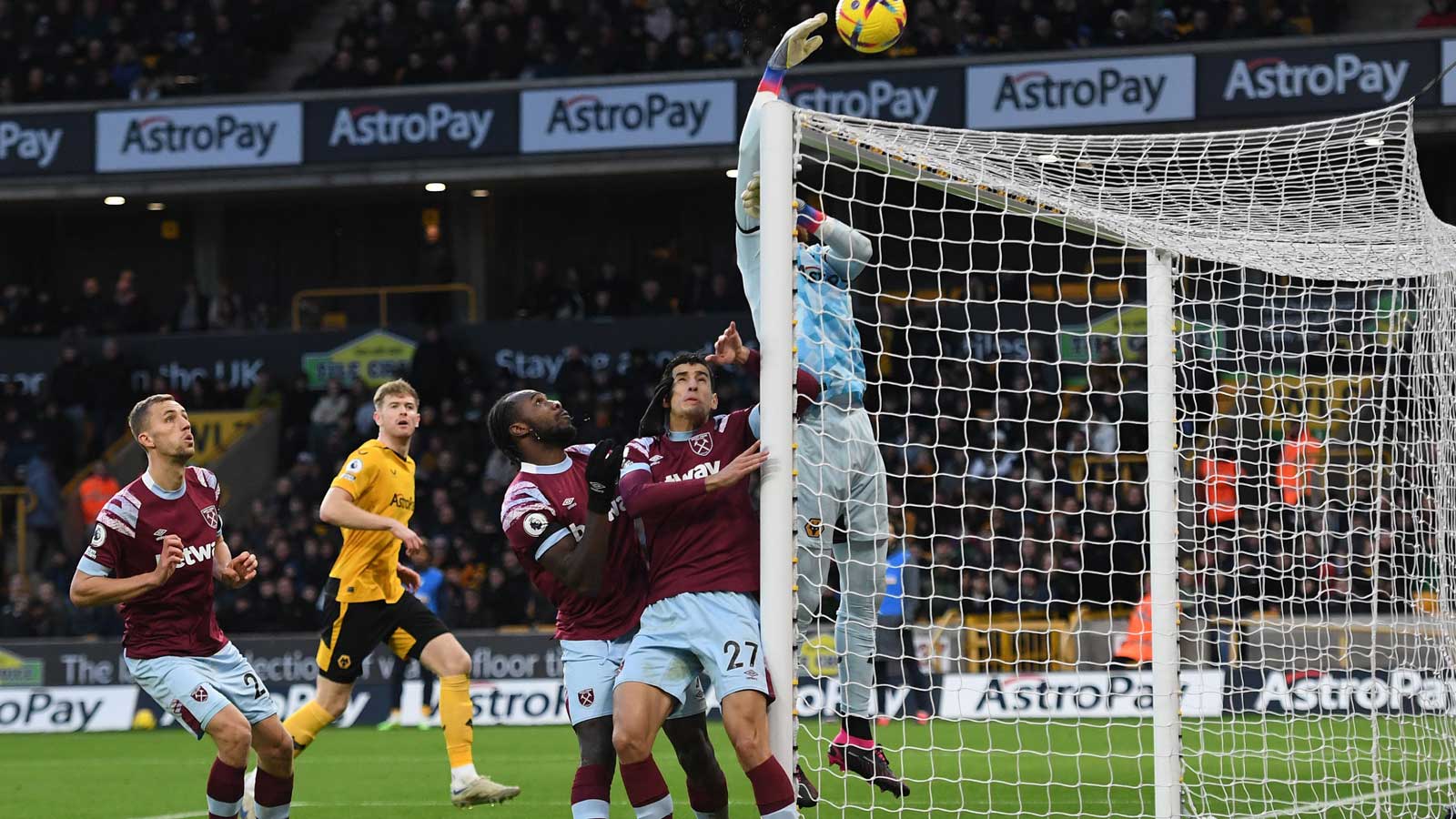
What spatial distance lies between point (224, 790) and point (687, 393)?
271 cm

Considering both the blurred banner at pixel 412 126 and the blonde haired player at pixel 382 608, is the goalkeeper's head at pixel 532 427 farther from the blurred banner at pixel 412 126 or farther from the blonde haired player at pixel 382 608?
the blurred banner at pixel 412 126

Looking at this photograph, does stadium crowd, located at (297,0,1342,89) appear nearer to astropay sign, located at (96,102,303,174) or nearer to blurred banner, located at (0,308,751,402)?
astropay sign, located at (96,102,303,174)

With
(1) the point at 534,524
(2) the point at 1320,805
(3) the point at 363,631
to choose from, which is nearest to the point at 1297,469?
(2) the point at 1320,805

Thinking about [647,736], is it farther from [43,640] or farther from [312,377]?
[312,377]

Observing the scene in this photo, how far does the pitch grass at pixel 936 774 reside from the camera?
851 centimetres

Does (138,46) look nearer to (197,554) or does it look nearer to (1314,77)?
(1314,77)

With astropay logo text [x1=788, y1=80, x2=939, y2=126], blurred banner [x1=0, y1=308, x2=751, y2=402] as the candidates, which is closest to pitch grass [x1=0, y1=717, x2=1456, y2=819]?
blurred banner [x1=0, y1=308, x2=751, y2=402]

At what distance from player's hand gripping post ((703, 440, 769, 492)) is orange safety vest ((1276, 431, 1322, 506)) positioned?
11.0 ft

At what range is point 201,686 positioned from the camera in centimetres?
736

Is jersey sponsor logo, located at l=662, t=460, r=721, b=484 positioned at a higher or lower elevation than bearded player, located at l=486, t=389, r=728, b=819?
higher

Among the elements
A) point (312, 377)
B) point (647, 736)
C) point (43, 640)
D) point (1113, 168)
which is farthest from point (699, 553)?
point (312, 377)

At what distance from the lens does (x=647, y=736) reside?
642cm

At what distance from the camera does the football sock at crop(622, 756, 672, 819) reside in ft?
21.3

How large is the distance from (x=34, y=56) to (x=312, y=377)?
21.5 ft
